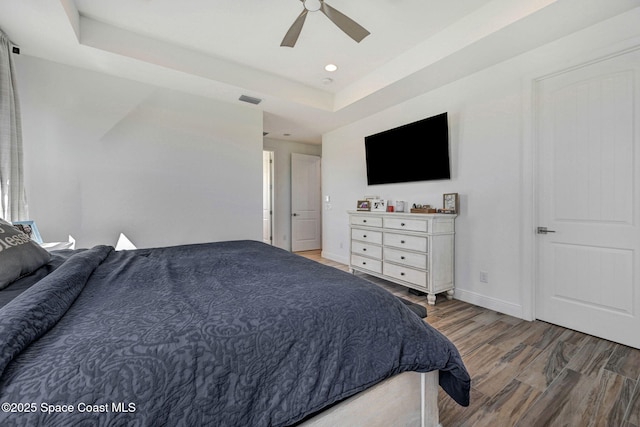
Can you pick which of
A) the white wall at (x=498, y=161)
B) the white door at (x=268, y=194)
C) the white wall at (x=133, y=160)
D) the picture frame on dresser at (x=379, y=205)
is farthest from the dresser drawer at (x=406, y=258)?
the white door at (x=268, y=194)

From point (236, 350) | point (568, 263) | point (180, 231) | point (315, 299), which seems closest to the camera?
point (236, 350)

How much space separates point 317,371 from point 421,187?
9.92 ft

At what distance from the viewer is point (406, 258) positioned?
10.1ft

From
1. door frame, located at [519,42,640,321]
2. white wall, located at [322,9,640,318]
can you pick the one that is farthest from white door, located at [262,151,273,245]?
door frame, located at [519,42,640,321]

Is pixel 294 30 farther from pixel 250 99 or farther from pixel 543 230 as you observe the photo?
pixel 543 230

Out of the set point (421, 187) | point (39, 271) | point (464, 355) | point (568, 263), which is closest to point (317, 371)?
point (39, 271)

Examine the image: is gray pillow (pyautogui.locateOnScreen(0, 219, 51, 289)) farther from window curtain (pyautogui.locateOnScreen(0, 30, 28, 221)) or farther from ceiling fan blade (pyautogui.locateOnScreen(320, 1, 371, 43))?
ceiling fan blade (pyautogui.locateOnScreen(320, 1, 371, 43))

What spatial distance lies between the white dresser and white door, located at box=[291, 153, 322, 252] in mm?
2563

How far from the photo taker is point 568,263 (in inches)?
90.3

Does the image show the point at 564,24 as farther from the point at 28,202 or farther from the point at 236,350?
the point at 28,202

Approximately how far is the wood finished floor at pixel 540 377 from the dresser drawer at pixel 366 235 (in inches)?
48.8

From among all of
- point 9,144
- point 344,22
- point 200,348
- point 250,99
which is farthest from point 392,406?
point 250,99

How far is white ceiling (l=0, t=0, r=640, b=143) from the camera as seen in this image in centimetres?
213

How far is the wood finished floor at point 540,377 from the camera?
1.37 metres
